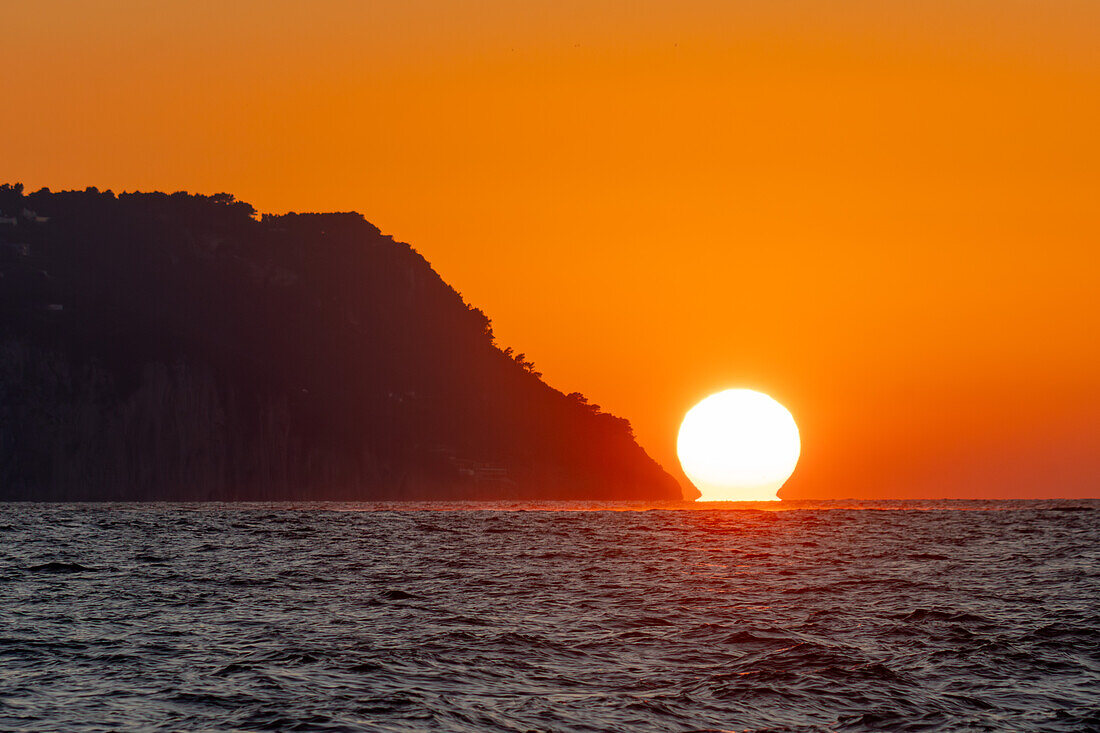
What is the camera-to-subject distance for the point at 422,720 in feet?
78.8

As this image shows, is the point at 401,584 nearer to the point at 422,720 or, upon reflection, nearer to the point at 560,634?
the point at 560,634

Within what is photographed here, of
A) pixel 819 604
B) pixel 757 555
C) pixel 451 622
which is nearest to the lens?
pixel 451 622

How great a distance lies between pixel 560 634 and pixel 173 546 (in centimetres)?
4609

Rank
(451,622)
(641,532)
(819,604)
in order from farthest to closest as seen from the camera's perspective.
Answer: (641,532) < (819,604) < (451,622)

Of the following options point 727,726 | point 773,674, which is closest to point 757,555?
point 773,674

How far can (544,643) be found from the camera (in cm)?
3350

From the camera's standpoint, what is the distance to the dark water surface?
81.1ft

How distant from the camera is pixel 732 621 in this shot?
38469mm

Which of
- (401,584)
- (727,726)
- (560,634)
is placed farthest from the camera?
(401,584)

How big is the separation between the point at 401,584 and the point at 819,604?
56.1 ft

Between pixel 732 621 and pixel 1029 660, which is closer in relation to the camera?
pixel 1029 660

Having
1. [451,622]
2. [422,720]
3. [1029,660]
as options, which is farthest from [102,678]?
[1029,660]

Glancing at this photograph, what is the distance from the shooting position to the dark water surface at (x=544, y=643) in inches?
973

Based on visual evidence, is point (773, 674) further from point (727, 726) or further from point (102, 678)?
point (102, 678)
